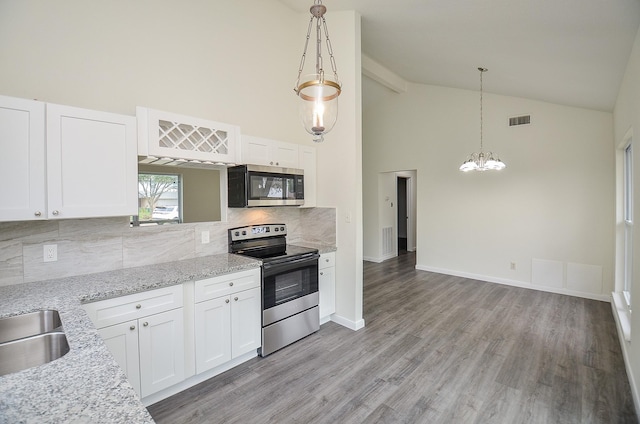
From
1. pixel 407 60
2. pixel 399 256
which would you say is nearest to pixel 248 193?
pixel 407 60

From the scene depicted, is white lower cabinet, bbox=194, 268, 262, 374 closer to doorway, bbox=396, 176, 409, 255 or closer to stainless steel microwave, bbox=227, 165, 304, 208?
stainless steel microwave, bbox=227, 165, 304, 208

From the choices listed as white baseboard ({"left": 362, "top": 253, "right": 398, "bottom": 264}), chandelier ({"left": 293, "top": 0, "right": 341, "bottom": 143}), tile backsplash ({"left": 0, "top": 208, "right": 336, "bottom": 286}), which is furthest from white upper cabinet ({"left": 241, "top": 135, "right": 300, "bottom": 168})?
white baseboard ({"left": 362, "top": 253, "right": 398, "bottom": 264})

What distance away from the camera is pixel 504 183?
199 inches

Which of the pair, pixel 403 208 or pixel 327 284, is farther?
pixel 403 208

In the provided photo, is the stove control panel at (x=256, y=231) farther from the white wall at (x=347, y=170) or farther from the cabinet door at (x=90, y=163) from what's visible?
the cabinet door at (x=90, y=163)

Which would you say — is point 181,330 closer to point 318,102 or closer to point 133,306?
point 133,306

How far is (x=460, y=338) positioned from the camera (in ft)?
10.6

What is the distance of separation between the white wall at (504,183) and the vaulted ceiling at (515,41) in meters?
0.51

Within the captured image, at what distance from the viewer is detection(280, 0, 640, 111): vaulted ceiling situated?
86.7 inches

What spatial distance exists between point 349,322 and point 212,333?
1.62 m

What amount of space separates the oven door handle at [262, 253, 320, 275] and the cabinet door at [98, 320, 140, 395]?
1.10 m

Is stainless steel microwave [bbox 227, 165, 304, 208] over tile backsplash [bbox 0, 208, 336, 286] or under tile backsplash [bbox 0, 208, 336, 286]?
over

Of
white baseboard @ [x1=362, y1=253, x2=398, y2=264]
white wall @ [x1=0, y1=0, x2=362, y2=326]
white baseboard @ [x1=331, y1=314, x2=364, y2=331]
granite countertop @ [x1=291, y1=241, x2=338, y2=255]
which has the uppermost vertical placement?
white wall @ [x1=0, y1=0, x2=362, y2=326]

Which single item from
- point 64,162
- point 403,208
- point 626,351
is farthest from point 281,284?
point 403,208
